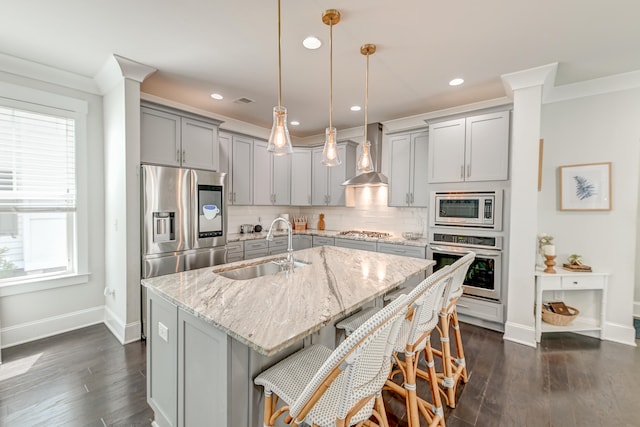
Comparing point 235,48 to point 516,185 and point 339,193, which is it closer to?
point 339,193

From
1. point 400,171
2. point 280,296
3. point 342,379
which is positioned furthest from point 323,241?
point 342,379

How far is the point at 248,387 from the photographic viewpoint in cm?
124

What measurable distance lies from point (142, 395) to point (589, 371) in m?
3.67

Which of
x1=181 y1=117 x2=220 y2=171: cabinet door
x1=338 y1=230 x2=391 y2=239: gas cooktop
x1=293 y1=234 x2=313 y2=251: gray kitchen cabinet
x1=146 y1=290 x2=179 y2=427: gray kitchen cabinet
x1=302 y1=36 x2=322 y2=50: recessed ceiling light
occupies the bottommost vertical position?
x1=146 y1=290 x2=179 y2=427: gray kitchen cabinet

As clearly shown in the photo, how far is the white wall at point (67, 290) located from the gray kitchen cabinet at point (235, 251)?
56.5 inches

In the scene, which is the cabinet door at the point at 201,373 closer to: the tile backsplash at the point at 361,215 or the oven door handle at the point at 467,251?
the oven door handle at the point at 467,251

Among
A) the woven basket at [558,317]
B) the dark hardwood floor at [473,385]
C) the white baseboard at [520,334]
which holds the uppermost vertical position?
the woven basket at [558,317]

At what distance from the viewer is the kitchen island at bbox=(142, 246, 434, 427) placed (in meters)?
1.16

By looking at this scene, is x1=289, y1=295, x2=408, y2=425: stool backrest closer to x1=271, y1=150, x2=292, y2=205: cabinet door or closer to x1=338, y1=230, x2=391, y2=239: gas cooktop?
x1=338, y1=230, x2=391, y2=239: gas cooktop

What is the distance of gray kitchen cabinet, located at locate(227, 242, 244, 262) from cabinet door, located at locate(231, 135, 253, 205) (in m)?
0.68

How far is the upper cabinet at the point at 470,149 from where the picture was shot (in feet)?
9.96

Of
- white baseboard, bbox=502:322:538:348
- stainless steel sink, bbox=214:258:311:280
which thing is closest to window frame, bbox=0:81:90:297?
stainless steel sink, bbox=214:258:311:280

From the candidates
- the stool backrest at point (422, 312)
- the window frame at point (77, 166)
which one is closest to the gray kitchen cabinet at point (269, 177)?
the window frame at point (77, 166)

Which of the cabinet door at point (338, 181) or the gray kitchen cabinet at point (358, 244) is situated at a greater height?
the cabinet door at point (338, 181)
